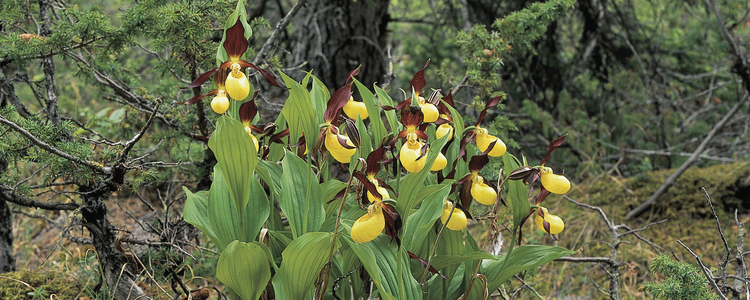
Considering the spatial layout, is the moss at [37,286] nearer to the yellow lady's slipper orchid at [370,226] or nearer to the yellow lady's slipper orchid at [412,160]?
the yellow lady's slipper orchid at [370,226]

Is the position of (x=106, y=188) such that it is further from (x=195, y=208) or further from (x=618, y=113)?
(x=618, y=113)

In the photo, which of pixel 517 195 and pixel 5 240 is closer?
pixel 517 195

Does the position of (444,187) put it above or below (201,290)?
above

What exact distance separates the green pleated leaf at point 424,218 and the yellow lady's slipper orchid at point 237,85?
53 cm

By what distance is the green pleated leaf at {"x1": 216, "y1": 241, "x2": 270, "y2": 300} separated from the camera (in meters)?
1.21

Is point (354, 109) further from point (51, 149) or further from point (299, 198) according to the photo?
point (51, 149)

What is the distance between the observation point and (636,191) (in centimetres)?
325

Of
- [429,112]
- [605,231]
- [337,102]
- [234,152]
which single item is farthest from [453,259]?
[605,231]

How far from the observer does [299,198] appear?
130cm

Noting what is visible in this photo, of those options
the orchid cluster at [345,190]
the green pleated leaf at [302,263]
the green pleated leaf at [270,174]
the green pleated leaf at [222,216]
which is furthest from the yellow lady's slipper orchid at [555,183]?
the green pleated leaf at [222,216]

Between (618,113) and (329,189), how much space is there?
3599mm

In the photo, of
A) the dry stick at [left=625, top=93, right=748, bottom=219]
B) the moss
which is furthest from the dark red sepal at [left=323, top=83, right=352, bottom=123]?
the dry stick at [left=625, top=93, right=748, bottom=219]

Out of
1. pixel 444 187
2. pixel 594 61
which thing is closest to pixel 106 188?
pixel 444 187

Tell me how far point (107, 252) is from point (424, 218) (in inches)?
47.8
